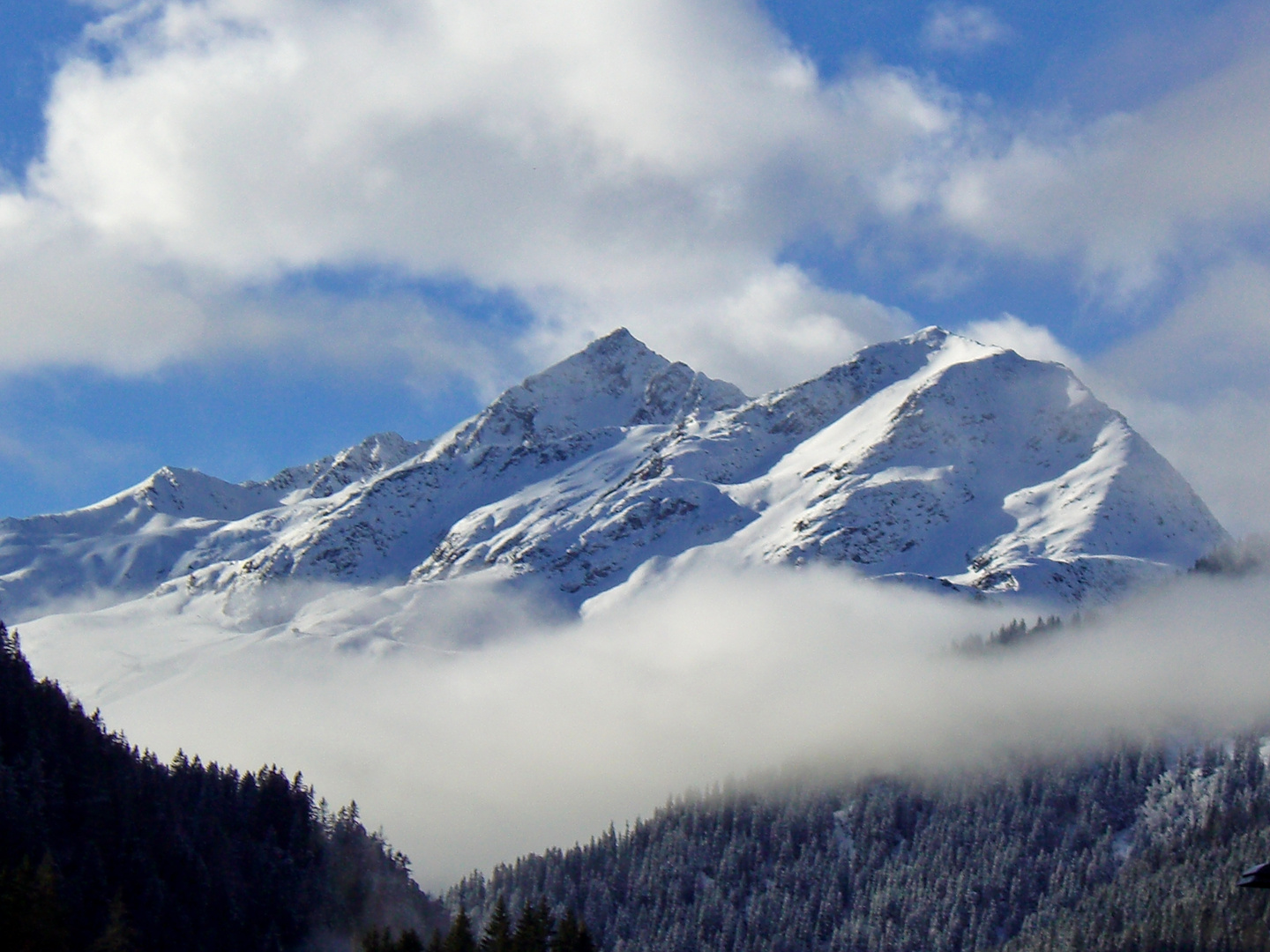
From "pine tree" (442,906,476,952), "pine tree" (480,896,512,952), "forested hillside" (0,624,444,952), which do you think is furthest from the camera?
"forested hillside" (0,624,444,952)

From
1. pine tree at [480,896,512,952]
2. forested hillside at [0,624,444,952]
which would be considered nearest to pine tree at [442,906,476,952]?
pine tree at [480,896,512,952]

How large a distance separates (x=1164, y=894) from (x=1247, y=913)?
1835cm

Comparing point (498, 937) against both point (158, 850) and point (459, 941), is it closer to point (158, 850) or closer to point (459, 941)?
point (459, 941)

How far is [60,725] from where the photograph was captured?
13988 cm

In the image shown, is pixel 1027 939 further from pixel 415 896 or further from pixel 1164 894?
pixel 415 896

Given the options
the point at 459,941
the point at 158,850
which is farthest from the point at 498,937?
the point at 158,850

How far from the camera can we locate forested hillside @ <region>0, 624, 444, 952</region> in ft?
382

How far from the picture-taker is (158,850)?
13125 cm

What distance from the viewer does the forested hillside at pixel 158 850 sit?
11650 centimetres

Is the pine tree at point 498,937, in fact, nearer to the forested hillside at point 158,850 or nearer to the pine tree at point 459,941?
the pine tree at point 459,941

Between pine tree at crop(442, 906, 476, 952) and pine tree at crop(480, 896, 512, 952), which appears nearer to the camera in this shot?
pine tree at crop(442, 906, 476, 952)

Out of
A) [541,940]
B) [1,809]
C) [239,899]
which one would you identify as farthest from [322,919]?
[541,940]

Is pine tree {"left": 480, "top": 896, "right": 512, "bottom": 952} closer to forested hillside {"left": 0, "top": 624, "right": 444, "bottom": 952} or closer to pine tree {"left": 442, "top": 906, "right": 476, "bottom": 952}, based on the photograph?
pine tree {"left": 442, "top": 906, "right": 476, "bottom": 952}

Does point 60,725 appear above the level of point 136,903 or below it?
above
